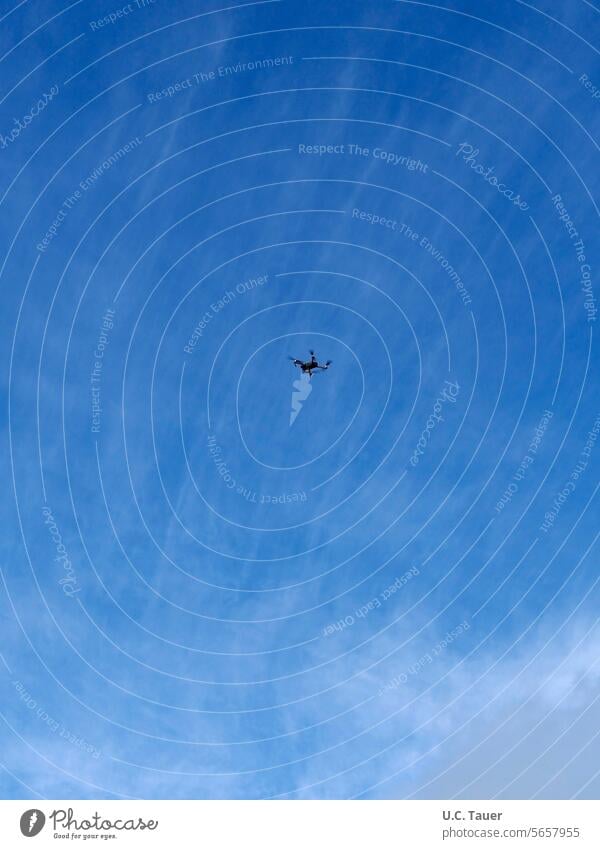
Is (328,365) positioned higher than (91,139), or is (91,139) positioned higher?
(91,139)
